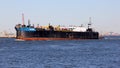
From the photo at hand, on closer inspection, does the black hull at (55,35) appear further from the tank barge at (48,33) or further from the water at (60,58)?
the water at (60,58)

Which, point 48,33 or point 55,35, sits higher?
point 48,33

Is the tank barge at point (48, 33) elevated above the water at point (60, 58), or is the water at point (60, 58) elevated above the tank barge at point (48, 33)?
the tank barge at point (48, 33)

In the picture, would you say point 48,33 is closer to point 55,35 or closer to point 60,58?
point 55,35

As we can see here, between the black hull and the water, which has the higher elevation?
the black hull

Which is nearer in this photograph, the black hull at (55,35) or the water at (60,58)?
the water at (60,58)

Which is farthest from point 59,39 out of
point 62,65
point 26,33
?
point 62,65

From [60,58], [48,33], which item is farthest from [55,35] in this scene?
[60,58]

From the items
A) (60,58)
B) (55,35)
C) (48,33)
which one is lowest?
(60,58)

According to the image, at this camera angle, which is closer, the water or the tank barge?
the water

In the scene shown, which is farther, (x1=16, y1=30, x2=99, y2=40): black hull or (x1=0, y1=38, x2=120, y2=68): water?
(x1=16, y1=30, x2=99, y2=40): black hull

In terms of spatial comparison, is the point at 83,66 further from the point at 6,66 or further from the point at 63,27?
the point at 63,27

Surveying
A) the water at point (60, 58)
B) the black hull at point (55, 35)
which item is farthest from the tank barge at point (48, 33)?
the water at point (60, 58)

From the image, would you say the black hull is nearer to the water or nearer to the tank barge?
the tank barge

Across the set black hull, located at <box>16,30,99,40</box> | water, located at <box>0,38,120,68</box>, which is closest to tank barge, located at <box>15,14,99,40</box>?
black hull, located at <box>16,30,99,40</box>
